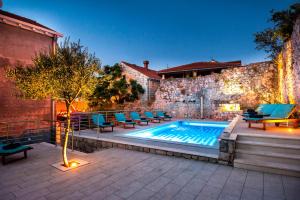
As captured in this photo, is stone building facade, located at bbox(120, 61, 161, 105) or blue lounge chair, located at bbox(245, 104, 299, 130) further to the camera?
stone building facade, located at bbox(120, 61, 161, 105)

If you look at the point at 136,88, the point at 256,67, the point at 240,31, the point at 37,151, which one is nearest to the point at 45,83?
the point at 37,151

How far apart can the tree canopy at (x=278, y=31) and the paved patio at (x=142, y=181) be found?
318 inches

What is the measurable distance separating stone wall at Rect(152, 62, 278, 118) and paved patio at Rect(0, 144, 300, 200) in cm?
1198

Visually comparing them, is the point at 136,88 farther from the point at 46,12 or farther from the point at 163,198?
the point at 46,12

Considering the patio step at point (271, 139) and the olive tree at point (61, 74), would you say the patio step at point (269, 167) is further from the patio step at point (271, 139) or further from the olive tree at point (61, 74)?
the olive tree at point (61, 74)

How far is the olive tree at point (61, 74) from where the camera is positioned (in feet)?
12.9

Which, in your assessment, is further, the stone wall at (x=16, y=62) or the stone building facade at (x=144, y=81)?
the stone building facade at (x=144, y=81)

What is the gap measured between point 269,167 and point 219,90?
40.5 ft

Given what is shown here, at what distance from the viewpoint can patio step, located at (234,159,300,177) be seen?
3632mm

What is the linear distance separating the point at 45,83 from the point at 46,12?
1300 inches

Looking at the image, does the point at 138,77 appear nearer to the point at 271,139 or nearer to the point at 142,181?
the point at 271,139

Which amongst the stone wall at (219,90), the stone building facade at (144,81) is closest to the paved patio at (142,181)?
the stone wall at (219,90)

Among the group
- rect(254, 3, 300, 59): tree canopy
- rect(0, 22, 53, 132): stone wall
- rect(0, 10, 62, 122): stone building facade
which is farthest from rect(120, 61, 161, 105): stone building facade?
rect(254, 3, 300, 59): tree canopy

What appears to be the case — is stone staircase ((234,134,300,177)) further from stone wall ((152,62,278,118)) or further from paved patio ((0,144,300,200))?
stone wall ((152,62,278,118))
